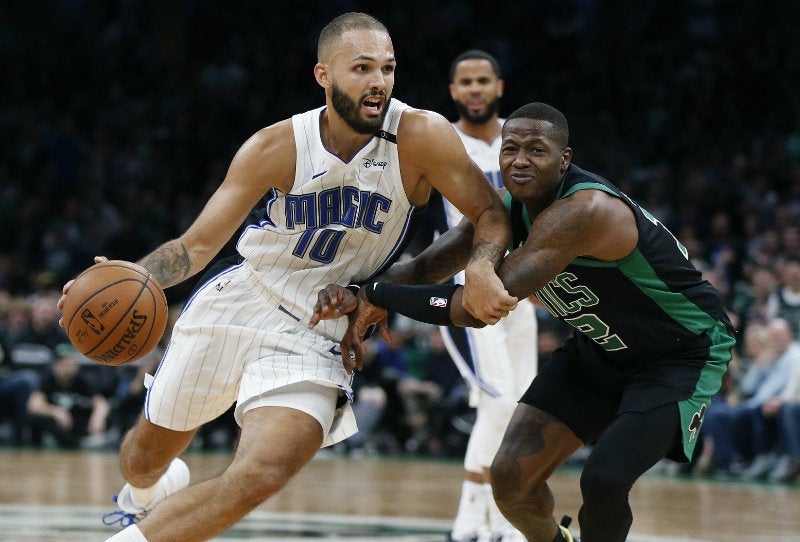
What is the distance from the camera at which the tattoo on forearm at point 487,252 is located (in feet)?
15.3

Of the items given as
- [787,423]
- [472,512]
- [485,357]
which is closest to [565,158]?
Result: [485,357]

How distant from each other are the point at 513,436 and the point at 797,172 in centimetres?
979

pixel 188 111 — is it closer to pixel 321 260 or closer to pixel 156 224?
pixel 156 224

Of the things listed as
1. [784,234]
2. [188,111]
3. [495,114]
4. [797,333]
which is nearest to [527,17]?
[188,111]

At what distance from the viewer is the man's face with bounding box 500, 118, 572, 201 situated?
4762 mm

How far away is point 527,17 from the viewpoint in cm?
1806

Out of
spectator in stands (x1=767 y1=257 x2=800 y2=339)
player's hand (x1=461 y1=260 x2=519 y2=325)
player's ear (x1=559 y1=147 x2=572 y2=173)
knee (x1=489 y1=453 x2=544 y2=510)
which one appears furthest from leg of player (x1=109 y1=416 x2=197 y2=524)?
spectator in stands (x1=767 y1=257 x2=800 y2=339)

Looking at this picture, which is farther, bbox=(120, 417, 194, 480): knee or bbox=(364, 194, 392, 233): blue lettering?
bbox=(120, 417, 194, 480): knee

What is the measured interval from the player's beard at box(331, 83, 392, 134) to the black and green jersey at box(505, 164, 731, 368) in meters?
0.78

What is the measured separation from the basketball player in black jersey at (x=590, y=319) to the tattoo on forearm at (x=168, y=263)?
596mm

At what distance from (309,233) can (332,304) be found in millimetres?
333

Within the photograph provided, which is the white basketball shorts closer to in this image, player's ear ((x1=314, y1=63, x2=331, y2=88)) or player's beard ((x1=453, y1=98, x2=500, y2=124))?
player's ear ((x1=314, y1=63, x2=331, y2=88))

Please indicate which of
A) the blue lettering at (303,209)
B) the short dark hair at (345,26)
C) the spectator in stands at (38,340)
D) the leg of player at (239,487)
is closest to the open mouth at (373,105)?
the short dark hair at (345,26)

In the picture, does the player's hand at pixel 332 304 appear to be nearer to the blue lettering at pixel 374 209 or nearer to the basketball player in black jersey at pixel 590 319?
the basketball player in black jersey at pixel 590 319
